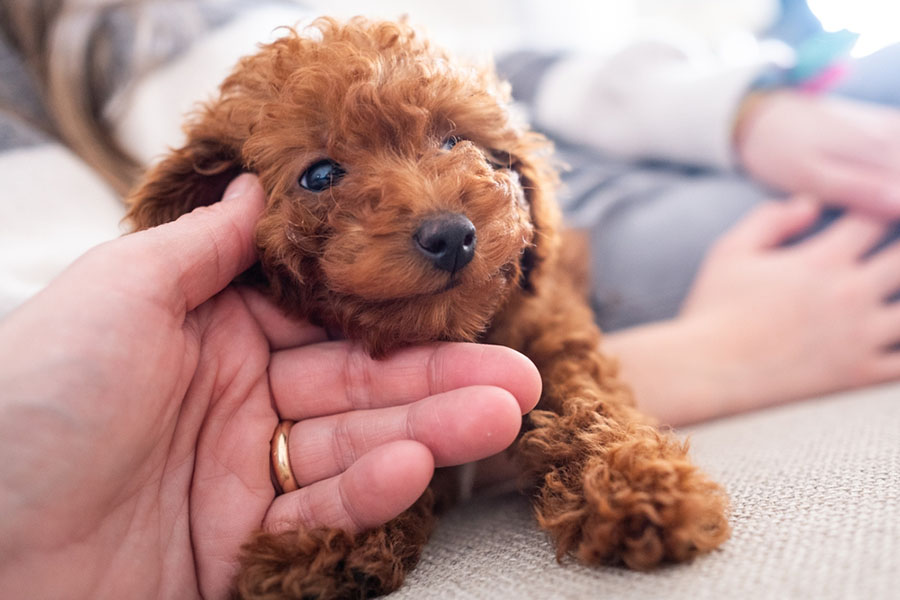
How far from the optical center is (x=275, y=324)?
6.89 feet

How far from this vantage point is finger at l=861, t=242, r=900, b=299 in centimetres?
306

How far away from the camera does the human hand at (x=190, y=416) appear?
1470mm

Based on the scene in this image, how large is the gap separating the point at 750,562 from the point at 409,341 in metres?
0.95

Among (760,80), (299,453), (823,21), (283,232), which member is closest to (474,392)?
(299,453)

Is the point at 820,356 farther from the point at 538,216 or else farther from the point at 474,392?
the point at 474,392

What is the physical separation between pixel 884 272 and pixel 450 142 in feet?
7.42

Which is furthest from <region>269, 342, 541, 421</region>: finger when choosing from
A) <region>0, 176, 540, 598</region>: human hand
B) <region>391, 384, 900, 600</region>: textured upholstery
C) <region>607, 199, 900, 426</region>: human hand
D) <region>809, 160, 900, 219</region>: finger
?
<region>809, 160, 900, 219</region>: finger

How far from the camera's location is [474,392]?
5.52 ft

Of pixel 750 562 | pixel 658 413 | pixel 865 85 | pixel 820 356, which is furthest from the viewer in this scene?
pixel 865 85

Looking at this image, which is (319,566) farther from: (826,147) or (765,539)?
(826,147)

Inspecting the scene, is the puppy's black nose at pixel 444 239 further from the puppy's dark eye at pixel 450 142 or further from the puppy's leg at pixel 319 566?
the puppy's leg at pixel 319 566

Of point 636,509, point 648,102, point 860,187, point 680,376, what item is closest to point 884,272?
point 860,187

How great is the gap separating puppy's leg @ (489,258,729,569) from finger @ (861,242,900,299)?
1.59 metres

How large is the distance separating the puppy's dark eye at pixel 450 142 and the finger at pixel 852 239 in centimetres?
205
